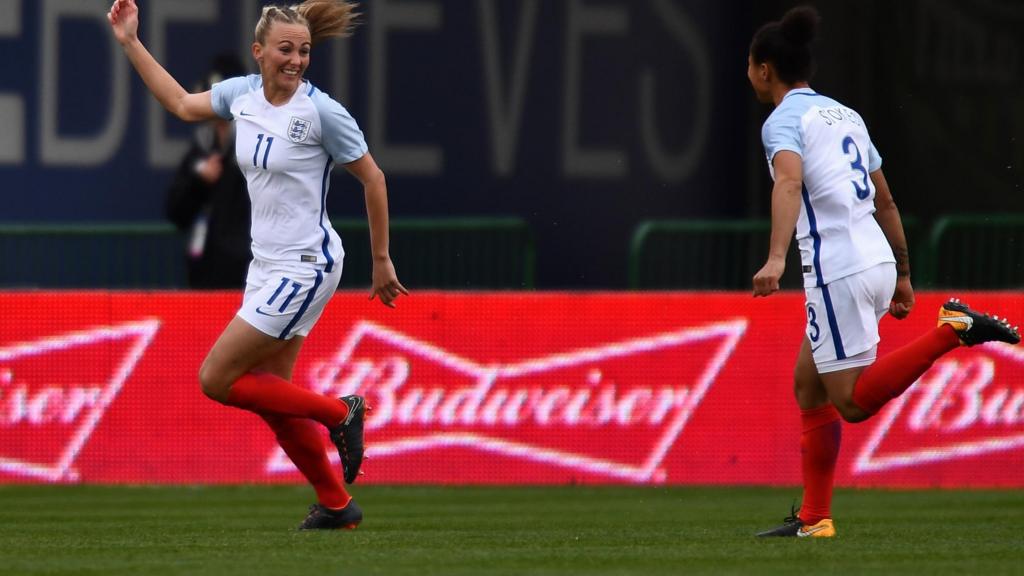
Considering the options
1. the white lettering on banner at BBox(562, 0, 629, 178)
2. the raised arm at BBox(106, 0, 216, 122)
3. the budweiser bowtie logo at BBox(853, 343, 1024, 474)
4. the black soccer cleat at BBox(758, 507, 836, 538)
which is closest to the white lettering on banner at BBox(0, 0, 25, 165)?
the white lettering on banner at BBox(562, 0, 629, 178)

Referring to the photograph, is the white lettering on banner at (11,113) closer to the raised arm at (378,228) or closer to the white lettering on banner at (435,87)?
the white lettering on banner at (435,87)

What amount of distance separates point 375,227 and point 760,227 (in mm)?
5987

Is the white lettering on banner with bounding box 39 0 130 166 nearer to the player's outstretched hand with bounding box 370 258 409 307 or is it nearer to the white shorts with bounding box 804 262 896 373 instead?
the player's outstretched hand with bounding box 370 258 409 307

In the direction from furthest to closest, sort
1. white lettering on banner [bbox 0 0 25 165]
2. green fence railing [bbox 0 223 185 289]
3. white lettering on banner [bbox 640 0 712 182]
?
white lettering on banner [bbox 640 0 712 182], white lettering on banner [bbox 0 0 25 165], green fence railing [bbox 0 223 185 289]

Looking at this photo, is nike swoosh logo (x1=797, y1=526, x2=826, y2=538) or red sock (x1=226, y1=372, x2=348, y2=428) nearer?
nike swoosh logo (x1=797, y1=526, x2=826, y2=538)

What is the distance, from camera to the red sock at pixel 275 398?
7.61 m

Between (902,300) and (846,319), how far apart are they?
1.91 feet

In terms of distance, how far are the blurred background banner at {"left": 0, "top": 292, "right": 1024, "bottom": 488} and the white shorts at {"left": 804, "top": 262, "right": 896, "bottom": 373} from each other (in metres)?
3.52

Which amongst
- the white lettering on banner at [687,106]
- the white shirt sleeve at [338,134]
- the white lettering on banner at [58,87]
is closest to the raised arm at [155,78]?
the white shirt sleeve at [338,134]

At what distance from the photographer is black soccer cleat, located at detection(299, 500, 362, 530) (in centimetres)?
793

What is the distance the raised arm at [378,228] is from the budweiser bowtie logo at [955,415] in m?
4.09

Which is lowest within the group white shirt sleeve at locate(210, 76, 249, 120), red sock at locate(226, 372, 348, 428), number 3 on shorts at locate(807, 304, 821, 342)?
red sock at locate(226, 372, 348, 428)

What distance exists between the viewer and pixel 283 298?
7539 millimetres

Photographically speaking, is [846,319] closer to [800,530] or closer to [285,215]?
[800,530]
